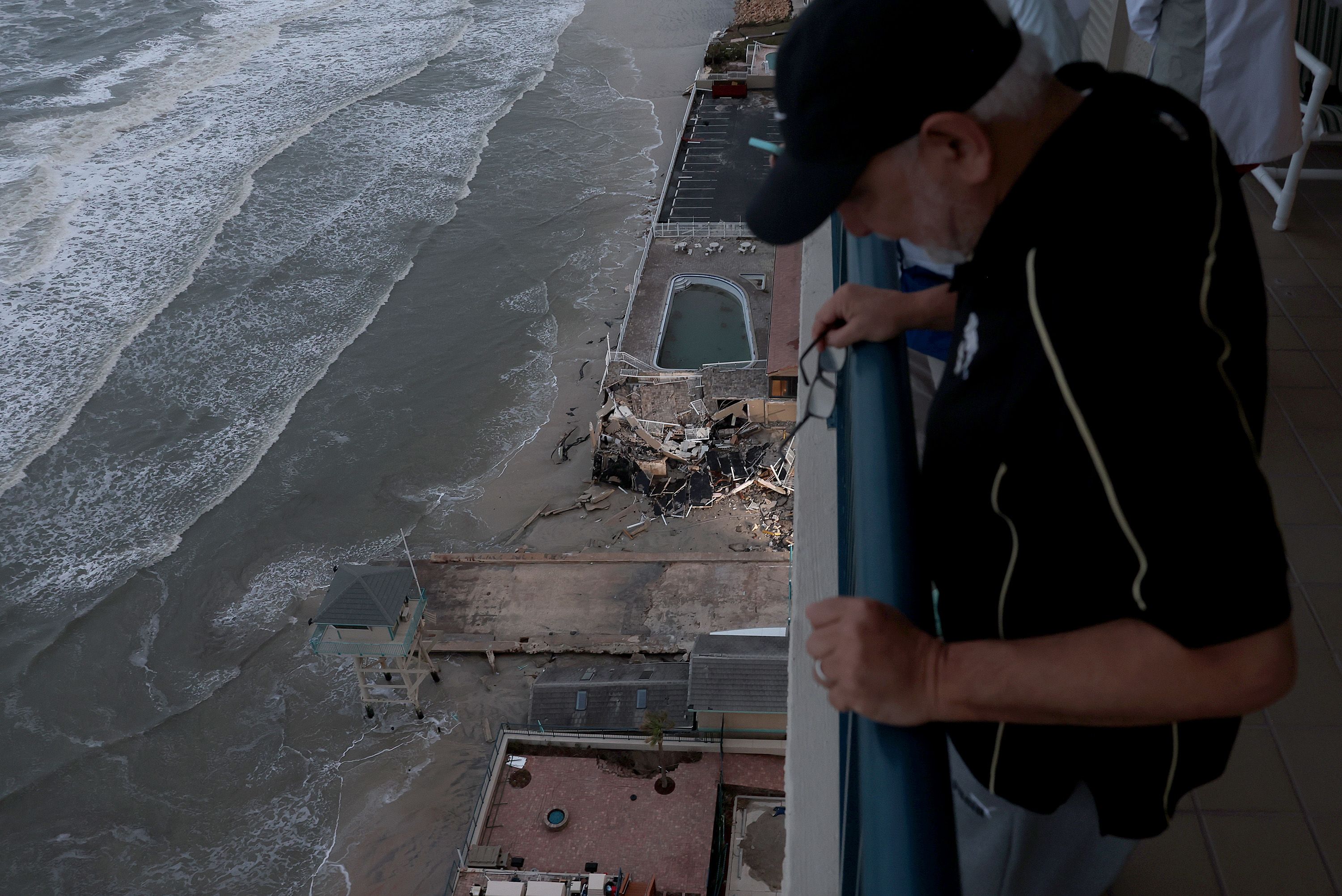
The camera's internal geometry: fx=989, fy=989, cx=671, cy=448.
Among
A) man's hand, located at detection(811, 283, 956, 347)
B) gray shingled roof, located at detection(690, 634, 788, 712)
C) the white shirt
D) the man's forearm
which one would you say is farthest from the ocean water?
the man's forearm

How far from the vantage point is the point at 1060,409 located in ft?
4.37

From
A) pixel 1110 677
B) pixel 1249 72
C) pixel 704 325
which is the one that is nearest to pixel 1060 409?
pixel 1110 677

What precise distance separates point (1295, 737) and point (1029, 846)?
1759mm

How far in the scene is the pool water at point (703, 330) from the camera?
2448 cm

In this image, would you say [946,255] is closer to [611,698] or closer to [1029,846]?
[1029,846]

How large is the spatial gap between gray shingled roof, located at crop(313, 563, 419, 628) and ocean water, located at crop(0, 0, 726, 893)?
73.2 inches

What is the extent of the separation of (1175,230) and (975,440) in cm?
41

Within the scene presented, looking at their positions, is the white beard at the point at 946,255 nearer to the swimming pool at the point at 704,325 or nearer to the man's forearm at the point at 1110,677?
the man's forearm at the point at 1110,677

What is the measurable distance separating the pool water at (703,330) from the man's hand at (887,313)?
69.9 feet

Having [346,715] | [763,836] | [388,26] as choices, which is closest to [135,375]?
[346,715]

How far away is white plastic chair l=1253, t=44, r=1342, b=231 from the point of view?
6.00 meters

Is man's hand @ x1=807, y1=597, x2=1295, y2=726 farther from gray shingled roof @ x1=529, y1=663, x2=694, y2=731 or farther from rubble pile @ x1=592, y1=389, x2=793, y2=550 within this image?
rubble pile @ x1=592, y1=389, x2=793, y2=550

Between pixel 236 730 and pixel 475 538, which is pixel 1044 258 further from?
pixel 475 538

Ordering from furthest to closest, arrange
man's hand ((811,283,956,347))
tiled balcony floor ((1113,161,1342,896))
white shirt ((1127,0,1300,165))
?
1. white shirt ((1127,0,1300,165))
2. tiled balcony floor ((1113,161,1342,896))
3. man's hand ((811,283,956,347))
